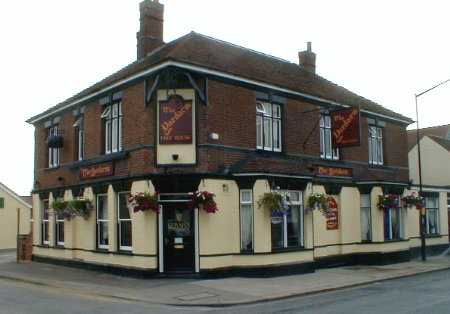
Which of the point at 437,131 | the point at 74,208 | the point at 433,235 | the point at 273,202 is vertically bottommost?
the point at 433,235

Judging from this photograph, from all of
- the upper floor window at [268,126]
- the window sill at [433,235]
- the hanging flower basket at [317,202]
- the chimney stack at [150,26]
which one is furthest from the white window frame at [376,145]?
the chimney stack at [150,26]

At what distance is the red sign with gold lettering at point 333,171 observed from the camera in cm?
2253

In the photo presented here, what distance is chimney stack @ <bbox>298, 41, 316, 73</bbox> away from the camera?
1121 inches

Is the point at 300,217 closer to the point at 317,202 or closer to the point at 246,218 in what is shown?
the point at 317,202

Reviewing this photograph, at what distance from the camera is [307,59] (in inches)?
1121

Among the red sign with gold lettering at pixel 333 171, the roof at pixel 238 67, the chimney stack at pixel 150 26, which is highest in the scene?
the chimney stack at pixel 150 26

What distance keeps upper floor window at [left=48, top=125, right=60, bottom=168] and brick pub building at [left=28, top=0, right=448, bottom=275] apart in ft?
0.39

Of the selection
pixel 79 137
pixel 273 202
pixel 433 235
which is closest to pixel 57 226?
pixel 79 137

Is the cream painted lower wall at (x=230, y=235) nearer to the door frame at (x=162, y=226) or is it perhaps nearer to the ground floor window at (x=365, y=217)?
the door frame at (x=162, y=226)

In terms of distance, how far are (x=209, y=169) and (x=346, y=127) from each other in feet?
20.1

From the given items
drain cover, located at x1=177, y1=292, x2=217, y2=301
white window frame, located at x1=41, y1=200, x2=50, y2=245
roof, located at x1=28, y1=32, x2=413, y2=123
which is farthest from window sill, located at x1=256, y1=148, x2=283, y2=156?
white window frame, located at x1=41, y1=200, x2=50, y2=245

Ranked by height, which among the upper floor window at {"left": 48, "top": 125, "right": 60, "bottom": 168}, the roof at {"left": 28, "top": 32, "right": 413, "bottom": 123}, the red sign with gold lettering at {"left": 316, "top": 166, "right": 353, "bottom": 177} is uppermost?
the roof at {"left": 28, "top": 32, "right": 413, "bottom": 123}

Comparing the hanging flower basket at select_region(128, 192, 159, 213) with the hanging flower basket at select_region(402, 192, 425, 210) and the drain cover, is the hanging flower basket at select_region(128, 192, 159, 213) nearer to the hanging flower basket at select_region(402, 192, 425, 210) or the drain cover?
the drain cover

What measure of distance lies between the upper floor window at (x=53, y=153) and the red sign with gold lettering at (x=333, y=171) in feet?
37.3
